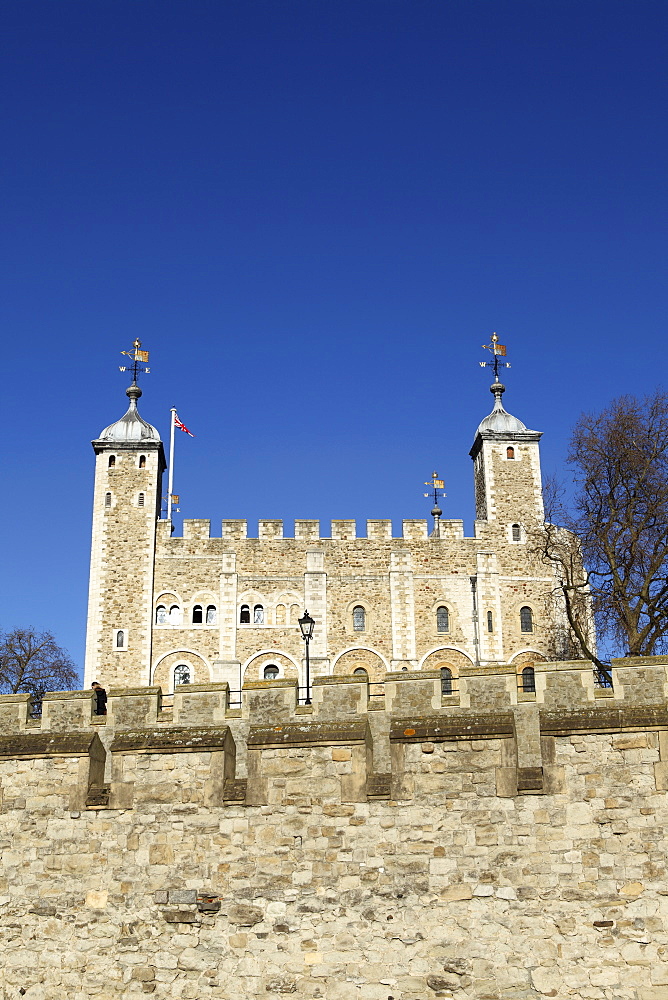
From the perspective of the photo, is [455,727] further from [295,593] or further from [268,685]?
[295,593]

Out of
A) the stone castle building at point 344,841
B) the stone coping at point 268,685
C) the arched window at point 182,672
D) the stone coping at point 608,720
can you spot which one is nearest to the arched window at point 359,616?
the arched window at point 182,672

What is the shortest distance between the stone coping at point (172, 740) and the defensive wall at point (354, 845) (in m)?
0.02

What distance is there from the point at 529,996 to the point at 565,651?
30160 millimetres

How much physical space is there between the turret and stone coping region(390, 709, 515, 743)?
30.3 m

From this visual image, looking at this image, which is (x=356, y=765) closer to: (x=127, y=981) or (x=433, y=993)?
(x=433, y=993)

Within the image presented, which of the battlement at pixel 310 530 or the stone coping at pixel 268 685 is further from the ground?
the battlement at pixel 310 530

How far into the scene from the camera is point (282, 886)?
12.7 m

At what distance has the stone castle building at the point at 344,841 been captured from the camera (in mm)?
12344

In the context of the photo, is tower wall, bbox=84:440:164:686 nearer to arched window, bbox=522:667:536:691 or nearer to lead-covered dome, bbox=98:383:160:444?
lead-covered dome, bbox=98:383:160:444

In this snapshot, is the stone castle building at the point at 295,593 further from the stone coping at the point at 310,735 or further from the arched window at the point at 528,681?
the stone coping at the point at 310,735

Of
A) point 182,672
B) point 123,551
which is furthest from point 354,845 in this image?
point 123,551

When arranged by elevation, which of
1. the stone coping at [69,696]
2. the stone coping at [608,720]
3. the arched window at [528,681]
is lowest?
the stone coping at [608,720]

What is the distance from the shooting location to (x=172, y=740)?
43.6 ft

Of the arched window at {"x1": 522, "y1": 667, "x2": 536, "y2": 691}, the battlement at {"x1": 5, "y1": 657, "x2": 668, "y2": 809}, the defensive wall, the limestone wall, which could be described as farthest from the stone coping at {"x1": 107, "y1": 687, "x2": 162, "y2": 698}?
the limestone wall
